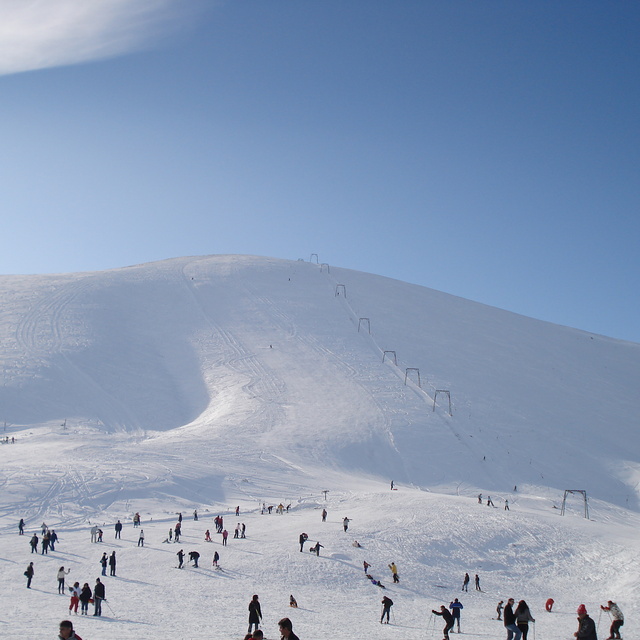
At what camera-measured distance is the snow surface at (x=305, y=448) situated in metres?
20.6

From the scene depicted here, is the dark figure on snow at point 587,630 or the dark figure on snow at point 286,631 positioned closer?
the dark figure on snow at point 286,631

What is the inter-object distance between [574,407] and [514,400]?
19.6ft

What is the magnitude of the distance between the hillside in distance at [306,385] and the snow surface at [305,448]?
256mm

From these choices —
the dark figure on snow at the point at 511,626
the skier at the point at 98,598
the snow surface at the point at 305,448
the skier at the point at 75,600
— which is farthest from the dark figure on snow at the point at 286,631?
the skier at the point at 75,600

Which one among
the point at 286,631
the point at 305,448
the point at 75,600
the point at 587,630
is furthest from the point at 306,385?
the point at 286,631

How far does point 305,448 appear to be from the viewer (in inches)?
1734

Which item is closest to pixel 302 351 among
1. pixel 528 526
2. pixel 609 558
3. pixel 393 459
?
pixel 393 459

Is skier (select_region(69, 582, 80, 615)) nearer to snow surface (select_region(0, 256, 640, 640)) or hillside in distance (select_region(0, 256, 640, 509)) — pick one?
snow surface (select_region(0, 256, 640, 640))

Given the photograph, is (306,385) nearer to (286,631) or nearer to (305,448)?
(305,448)

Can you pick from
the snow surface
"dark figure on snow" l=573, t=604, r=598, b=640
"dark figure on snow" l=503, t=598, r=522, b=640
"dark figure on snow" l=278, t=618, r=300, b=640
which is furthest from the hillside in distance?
"dark figure on snow" l=278, t=618, r=300, b=640

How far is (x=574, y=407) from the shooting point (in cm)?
5772

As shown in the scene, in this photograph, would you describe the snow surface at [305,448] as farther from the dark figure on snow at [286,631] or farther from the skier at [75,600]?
the dark figure on snow at [286,631]

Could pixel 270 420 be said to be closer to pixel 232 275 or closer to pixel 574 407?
pixel 574 407

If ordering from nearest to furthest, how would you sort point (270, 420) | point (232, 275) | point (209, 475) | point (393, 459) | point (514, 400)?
point (209, 475), point (393, 459), point (270, 420), point (514, 400), point (232, 275)
